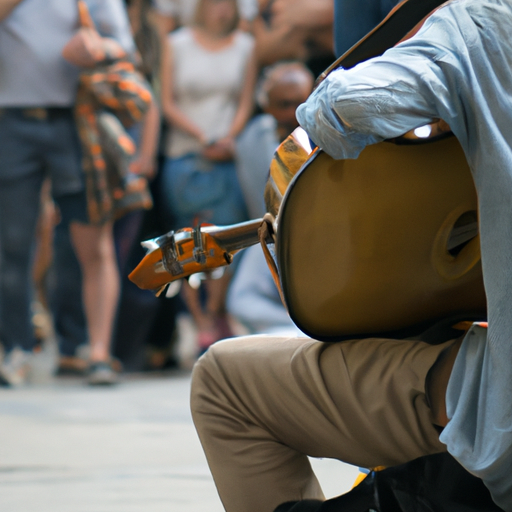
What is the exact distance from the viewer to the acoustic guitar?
4.09ft

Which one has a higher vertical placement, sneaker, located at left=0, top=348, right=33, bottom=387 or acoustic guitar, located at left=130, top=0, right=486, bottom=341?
acoustic guitar, located at left=130, top=0, right=486, bottom=341

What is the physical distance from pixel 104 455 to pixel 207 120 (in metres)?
2.19

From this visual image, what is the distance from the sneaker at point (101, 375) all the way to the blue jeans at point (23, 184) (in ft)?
0.96

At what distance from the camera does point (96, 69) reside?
12.7 ft

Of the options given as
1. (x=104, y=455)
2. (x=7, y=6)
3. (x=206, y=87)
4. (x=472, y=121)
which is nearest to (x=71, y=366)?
(x=206, y=87)

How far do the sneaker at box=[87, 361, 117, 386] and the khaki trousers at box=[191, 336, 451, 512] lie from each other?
2444mm

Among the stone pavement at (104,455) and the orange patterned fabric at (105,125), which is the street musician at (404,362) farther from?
the orange patterned fabric at (105,125)

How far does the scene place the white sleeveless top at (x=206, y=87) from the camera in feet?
14.7

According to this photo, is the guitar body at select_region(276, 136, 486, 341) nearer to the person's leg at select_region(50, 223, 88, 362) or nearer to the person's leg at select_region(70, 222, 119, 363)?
the person's leg at select_region(70, 222, 119, 363)

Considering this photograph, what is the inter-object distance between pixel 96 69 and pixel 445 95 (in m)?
2.91

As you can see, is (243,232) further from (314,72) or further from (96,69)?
(314,72)

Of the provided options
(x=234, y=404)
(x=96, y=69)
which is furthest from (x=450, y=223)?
(x=96, y=69)

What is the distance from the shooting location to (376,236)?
126 cm

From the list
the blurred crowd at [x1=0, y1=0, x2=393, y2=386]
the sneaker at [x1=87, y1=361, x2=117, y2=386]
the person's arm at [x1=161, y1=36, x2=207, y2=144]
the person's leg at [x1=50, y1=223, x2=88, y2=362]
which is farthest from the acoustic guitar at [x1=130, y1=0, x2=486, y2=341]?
the person's arm at [x1=161, y1=36, x2=207, y2=144]
